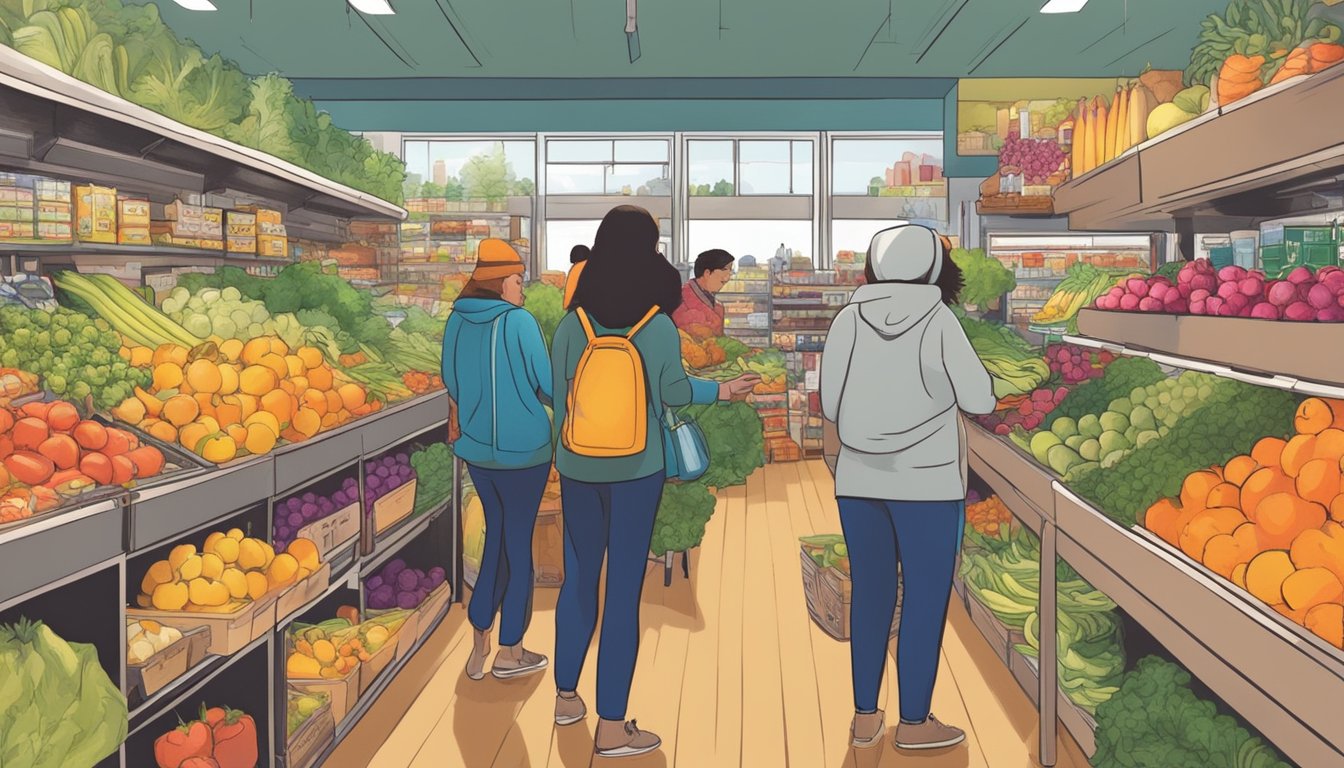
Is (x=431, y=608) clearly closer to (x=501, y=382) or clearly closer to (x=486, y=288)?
(x=501, y=382)

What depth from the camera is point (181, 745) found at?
2545 mm

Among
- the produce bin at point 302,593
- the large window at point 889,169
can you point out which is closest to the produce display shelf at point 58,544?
the produce bin at point 302,593

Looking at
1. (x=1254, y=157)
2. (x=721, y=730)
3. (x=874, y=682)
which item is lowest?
(x=721, y=730)

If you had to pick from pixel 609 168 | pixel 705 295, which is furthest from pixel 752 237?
pixel 705 295

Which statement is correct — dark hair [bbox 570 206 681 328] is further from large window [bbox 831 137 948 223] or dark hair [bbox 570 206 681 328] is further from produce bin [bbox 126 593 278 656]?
large window [bbox 831 137 948 223]

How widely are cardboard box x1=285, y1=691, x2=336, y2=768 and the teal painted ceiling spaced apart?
607 cm

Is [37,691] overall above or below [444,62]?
below

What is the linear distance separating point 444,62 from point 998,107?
535 centimetres

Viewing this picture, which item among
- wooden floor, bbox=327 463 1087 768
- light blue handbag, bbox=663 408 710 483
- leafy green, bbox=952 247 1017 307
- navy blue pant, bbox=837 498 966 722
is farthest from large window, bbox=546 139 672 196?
navy blue pant, bbox=837 498 966 722

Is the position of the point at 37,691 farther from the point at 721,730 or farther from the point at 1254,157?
the point at 1254,157

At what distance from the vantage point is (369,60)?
9453mm

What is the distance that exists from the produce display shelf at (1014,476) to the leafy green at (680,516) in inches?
50.8

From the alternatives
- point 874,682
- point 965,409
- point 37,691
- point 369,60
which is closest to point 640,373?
point 965,409

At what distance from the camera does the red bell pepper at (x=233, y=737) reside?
2.63m
